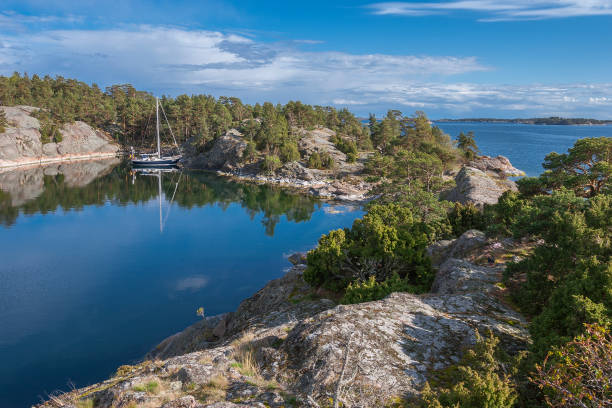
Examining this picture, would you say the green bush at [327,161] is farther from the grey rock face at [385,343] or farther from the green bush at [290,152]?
the grey rock face at [385,343]

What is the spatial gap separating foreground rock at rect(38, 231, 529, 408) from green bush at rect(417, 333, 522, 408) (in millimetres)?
639

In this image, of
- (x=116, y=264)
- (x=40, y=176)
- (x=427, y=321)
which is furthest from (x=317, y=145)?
(x=427, y=321)

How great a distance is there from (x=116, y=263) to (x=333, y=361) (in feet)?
128

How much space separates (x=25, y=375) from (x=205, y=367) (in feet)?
67.9

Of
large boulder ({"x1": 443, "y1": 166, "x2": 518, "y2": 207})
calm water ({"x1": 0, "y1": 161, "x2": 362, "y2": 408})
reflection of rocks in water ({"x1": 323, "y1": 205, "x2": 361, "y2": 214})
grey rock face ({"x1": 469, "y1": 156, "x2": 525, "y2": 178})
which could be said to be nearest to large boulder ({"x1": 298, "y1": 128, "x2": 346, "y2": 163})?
calm water ({"x1": 0, "y1": 161, "x2": 362, "y2": 408})

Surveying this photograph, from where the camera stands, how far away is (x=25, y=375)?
22.4 meters

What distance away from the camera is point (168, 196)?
7712 cm

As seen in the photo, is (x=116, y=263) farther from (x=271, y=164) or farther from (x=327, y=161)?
(x=327, y=161)

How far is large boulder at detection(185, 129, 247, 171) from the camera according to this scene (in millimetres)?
105306

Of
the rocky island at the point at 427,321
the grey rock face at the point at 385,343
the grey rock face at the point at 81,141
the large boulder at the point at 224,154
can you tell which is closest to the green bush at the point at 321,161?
the large boulder at the point at 224,154

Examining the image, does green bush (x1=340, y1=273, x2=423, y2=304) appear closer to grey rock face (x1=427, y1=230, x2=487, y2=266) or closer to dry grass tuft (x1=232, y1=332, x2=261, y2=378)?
grey rock face (x1=427, y1=230, x2=487, y2=266)

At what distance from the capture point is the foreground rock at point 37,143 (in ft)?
331

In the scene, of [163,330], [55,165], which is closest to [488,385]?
[163,330]

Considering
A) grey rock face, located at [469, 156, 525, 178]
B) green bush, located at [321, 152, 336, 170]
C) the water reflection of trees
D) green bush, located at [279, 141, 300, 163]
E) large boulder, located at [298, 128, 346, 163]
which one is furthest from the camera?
large boulder, located at [298, 128, 346, 163]
